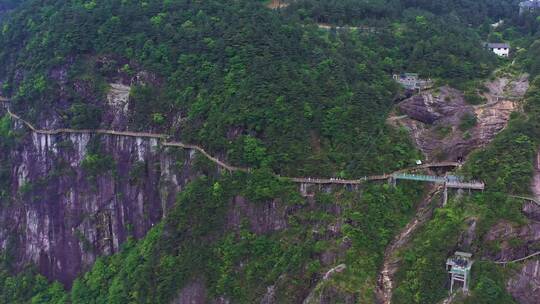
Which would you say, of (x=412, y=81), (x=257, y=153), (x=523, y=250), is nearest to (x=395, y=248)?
(x=523, y=250)

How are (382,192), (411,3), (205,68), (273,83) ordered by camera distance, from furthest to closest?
(411,3), (205,68), (273,83), (382,192)

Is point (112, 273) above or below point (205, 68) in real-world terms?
below

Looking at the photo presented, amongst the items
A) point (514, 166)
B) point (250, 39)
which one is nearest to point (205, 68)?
point (250, 39)

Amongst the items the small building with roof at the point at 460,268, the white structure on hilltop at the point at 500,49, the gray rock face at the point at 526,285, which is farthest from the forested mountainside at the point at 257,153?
the white structure on hilltop at the point at 500,49

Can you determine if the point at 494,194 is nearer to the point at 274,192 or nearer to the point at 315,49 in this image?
the point at 274,192

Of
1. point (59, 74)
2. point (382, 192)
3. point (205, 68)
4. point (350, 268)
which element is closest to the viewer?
point (350, 268)

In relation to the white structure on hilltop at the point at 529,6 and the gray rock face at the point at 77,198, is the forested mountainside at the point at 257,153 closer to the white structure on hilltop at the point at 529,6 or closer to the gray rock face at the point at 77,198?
the gray rock face at the point at 77,198

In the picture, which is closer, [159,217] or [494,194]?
[494,194]

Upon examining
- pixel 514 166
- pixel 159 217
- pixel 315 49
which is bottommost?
pixel 159 217
